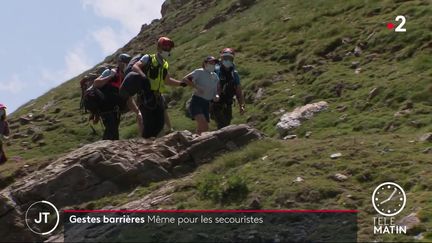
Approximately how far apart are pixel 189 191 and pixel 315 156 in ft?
6.73

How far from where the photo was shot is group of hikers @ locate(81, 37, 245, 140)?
658 inches

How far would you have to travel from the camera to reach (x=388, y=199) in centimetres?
1241

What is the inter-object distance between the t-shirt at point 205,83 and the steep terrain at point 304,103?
233 centimetres

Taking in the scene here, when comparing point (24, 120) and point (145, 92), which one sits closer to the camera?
point (145, 92)

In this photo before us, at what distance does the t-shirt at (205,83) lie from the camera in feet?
58.9

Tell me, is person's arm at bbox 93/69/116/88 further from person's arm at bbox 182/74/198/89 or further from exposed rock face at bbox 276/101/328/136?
exposed rock face at bbox 276/101/328/136

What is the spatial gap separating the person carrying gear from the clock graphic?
6.23 metres

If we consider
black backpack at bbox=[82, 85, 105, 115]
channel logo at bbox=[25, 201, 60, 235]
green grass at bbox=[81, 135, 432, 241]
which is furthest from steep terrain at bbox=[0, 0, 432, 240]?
black backpack at bbox=[82, 85, 105, 115]

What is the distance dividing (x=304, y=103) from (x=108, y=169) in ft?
34.1

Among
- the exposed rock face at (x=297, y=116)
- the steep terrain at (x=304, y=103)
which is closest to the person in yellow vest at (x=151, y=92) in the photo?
the steep terrain at (x=304, y=103)

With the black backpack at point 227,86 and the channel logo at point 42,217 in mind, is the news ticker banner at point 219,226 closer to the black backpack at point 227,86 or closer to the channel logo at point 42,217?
the channel logo at point 42,217

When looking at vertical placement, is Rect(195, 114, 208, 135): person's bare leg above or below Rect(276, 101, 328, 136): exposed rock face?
above

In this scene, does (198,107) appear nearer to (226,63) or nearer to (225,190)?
(226,63)

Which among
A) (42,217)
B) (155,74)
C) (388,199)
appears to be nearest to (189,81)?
(155,74)
